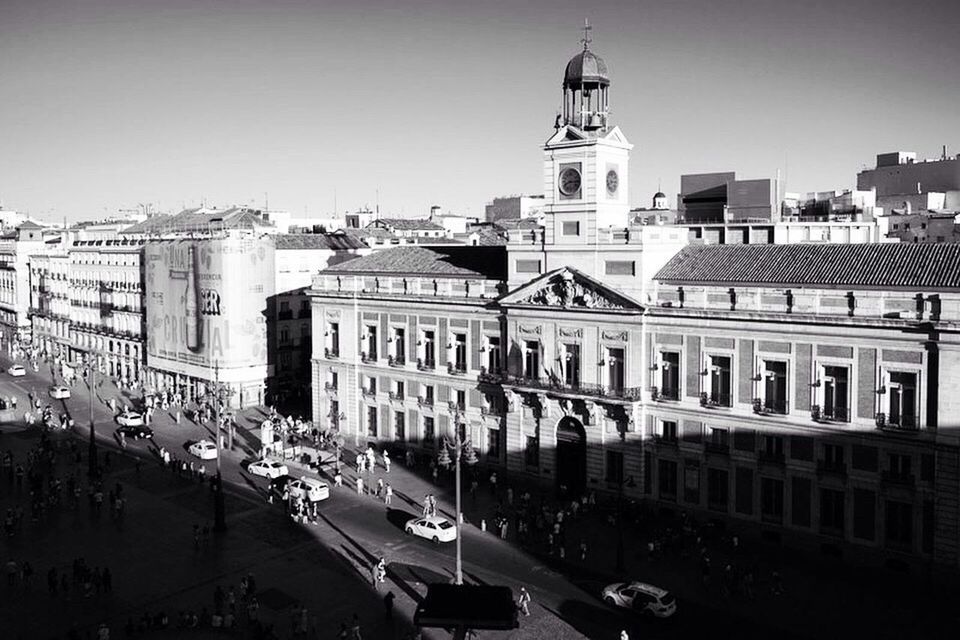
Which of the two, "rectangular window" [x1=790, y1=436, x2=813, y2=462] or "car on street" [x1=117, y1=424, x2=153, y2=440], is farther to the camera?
"car on street" [x1=117, y1=424, x2=153, y2=440]

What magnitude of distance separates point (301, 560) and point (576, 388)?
17693mm

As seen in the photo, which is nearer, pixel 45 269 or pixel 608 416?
pixel 608 416

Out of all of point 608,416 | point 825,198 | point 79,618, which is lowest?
point 79,618

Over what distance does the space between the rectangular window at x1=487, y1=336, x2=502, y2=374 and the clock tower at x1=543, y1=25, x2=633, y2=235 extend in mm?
7649

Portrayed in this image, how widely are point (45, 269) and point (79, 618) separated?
300ft

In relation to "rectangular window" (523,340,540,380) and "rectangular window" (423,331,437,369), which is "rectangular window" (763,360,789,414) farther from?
"rectangular window" (423,331,437,369)

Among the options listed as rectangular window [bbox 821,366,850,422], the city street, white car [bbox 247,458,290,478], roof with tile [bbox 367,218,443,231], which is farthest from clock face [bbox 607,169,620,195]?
roof with tile [bbox 367,218,443,231]

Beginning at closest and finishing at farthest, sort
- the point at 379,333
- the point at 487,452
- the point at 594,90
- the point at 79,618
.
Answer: the point at 79,618
the point at 594,90
the point at 487,452
the point at 379,333

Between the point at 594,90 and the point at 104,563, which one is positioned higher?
the point at 594,90

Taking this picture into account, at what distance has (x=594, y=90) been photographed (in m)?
54.1

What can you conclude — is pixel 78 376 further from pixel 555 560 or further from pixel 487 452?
pixel 555 560

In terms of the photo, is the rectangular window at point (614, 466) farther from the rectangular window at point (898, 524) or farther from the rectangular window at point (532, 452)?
the rectangular window at point (898, 524)

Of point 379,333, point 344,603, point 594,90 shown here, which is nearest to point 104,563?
point 344,603

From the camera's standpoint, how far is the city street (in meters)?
37.4
